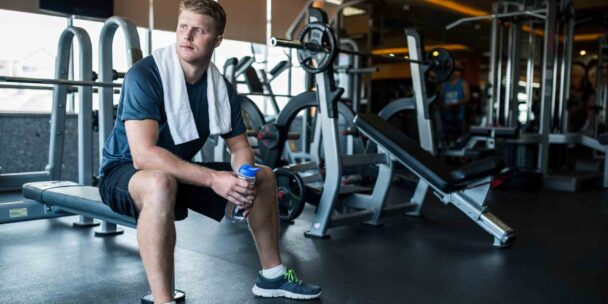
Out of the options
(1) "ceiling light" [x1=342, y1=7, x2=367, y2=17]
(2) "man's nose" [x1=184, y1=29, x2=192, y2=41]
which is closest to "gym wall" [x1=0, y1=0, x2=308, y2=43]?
(1) "ceiling light" [x1=342, y1=7, x2=367, y2=17]

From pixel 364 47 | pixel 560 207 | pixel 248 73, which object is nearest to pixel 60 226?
pixel 248 73

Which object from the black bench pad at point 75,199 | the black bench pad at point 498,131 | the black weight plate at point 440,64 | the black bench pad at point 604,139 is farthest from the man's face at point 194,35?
the black bench pad at point 604,139

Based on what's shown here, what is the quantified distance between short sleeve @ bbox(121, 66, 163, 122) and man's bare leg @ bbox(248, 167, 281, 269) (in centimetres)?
38

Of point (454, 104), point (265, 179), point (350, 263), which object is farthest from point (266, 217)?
point (454, 104)

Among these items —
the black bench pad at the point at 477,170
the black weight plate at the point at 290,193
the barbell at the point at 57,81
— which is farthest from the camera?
the black weight plate at the point at 290,193

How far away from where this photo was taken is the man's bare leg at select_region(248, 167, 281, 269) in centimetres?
175

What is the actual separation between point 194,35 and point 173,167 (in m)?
0.40

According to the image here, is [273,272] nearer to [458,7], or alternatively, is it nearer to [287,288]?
[287,288]

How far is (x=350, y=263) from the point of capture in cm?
238

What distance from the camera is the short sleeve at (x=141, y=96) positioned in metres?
1.58

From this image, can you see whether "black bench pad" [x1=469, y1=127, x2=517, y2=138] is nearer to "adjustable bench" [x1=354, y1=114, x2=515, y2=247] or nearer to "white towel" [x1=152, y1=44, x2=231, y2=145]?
"adjustable bench" [x1=354, y1=114, x2=515, y2=247]

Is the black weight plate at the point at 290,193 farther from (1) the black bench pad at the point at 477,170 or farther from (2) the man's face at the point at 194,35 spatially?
(2) the man's face at the point at 194,35

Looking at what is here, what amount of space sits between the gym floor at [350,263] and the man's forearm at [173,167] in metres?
0.52

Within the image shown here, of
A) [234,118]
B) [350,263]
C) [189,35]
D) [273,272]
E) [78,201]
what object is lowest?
[350,263]
